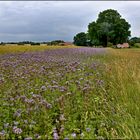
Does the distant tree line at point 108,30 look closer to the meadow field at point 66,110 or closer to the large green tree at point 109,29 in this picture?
the large green tree at point 109,29

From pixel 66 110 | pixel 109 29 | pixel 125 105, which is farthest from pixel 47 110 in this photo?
pixel 109 29

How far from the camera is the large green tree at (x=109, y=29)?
61.4 metres

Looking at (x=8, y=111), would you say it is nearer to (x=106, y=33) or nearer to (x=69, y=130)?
(x=69, y=130)

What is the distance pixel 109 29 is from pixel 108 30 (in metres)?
1.32

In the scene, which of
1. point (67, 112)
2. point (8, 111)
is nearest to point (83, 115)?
point (67, 112)

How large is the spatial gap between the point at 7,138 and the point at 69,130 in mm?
660

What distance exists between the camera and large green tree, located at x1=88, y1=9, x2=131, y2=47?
61438mm

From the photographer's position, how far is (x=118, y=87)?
17.5 feet

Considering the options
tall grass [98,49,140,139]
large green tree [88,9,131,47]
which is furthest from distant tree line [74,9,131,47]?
tall grass [98,49,140,139]

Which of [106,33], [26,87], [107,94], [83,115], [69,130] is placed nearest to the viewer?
[69,130]

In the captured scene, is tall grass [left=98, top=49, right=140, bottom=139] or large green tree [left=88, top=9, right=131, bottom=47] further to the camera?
large green tree [left=88, top=9, right=131, bottom=47]

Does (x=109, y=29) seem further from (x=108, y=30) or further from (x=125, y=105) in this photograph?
(x=125, y=105)

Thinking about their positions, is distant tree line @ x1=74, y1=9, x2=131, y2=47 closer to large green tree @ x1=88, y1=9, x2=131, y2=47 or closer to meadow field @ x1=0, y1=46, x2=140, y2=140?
large green tree @ x1=88, y1=9, x2=131, y2=47

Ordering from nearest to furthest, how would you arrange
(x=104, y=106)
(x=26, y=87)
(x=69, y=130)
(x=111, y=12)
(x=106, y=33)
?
(x=69, y=130) < (x=104, y=106) < (x=26, y=87) < (x=106, y=33) < (x=111, y=12)
